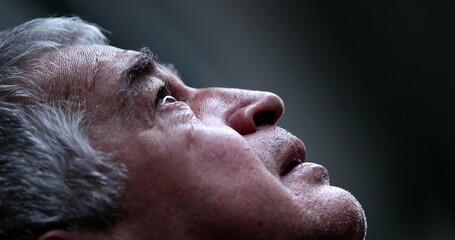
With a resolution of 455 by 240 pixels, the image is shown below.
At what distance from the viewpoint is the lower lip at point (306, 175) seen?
32.0 inches

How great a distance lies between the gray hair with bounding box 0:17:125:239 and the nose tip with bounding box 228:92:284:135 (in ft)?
0.80

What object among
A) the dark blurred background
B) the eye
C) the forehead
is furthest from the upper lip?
the dark blurred background

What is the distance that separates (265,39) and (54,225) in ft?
3.51

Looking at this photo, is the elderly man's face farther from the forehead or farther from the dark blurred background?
the dark blurred background

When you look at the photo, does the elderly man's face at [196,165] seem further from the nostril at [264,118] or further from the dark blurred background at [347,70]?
the dark blurred background at [347,70]

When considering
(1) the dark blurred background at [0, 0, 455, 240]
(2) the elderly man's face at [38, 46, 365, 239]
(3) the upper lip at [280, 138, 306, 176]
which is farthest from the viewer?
(1) the dark blurred background at [0, 0, 455, 240]

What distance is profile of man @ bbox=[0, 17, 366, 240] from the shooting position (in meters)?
0.74

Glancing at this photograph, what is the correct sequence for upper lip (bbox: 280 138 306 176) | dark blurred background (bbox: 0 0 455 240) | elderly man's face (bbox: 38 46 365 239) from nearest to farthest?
1. elderly man's face (bbox: 38 46 365 239)
2. upper lip (bbox: 280 138 306 176)
3. dark blurred background (bbox: 0 0 455 240)

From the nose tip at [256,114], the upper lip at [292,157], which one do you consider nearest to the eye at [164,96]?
the nose tip at [256,114]

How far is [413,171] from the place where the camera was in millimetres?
1885

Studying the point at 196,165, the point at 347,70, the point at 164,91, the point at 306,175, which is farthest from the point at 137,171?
the point at 347,70

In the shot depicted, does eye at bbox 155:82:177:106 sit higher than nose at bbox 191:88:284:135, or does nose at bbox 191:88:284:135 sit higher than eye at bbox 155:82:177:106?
eye at bbox 155:82:177:106

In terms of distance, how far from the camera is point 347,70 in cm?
171

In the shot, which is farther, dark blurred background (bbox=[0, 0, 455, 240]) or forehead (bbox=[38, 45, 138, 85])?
dark blurred background (bbox=[0, 0, 455, 240])
